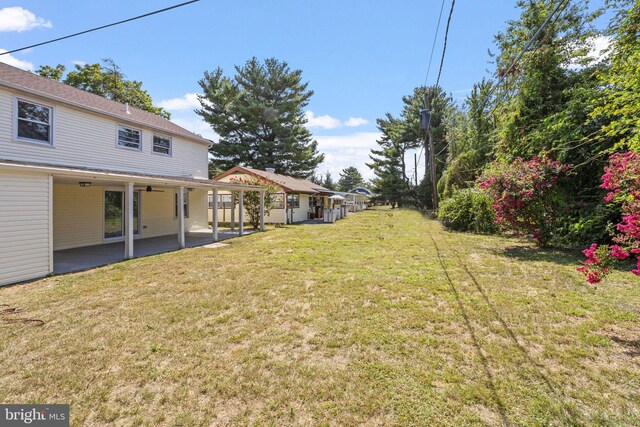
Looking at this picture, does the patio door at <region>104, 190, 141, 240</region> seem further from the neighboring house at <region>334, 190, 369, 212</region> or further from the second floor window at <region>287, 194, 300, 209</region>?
the neighboring house at <region>334, 190, 369, 212</region>

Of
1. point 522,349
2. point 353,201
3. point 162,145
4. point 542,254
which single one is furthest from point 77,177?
point 353,201

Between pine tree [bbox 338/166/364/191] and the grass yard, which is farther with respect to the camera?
pine tree [bbox 338/166/364/191]

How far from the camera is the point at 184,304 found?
4.68 meters

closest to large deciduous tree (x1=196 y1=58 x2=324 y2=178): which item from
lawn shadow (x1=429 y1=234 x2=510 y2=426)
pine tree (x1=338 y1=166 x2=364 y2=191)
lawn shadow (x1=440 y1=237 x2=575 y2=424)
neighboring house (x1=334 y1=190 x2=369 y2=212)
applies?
neighboring house (x1=334 y1=190 x2=369 y2=212)

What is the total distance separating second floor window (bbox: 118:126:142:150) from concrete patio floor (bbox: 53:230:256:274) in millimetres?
3796

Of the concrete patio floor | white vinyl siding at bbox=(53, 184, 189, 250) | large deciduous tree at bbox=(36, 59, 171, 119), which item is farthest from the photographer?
large deciduous tree at bbox=(36, 59, 171, 119)

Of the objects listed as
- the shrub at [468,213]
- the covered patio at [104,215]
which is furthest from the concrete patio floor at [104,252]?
the shrub at [468,213]

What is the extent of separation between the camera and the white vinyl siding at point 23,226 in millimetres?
5703

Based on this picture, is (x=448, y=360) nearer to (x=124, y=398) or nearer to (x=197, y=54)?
(x=124, y=398)

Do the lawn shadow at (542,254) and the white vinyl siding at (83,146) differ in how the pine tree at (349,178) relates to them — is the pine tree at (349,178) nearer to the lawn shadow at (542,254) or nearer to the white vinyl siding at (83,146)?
the white vinyl siding at (83,146)

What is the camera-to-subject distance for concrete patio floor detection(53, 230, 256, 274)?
7.30 meters

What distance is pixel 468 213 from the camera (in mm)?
13453

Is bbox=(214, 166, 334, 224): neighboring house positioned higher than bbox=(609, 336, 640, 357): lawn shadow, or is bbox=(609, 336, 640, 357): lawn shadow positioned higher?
bbox=(214, 166, 334, 224): neighboring house

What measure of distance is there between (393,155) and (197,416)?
3823cm
